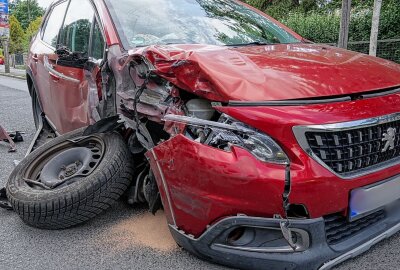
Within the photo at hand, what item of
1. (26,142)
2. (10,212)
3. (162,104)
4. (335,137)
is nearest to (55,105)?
(10,212)

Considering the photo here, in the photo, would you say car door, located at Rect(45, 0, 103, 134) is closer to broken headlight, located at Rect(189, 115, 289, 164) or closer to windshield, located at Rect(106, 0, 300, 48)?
windshield, located at Rect(106, 0, 300, 48)

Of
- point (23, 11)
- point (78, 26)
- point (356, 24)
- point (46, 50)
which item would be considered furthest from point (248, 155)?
point (23, 11)

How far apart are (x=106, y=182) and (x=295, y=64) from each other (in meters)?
1.44

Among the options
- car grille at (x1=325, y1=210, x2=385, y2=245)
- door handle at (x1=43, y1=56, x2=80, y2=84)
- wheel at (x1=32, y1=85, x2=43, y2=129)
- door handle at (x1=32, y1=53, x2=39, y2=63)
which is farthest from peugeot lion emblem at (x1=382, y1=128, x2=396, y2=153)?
wheel at (x1=32, y1=85, x2=43, y2=129)

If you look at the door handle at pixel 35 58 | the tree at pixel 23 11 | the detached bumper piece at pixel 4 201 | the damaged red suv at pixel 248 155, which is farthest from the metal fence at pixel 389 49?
the tree at pixel 23 11

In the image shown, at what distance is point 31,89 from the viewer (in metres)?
5.87

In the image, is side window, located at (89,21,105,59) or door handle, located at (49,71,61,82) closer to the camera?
side window, located at (89,21,105,59)

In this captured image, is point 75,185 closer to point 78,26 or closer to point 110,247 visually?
point 110,247

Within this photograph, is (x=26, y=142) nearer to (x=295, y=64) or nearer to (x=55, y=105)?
(x=55, y=105)

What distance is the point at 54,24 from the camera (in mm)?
5188

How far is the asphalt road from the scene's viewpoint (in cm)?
253

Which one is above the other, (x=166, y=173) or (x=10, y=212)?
(x=166, y=173)

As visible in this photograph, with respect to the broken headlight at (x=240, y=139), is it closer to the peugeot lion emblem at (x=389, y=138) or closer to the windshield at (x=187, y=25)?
the peugeot lion emblem at (x=389, y=138)

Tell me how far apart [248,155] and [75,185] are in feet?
4.51
